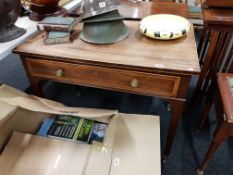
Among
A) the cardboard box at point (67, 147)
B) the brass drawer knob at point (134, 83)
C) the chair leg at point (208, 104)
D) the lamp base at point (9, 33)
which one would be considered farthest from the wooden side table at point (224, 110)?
the lamp base at point (9, 33)

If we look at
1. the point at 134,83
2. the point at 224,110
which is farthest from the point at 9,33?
the point at 224,110

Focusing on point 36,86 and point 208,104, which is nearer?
point 36,86

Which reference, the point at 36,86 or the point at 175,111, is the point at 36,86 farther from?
the point at 175,111

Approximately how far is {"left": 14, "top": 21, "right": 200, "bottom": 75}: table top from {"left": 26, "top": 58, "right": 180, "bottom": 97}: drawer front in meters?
0.04

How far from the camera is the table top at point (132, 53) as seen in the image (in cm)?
82

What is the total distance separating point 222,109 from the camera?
936mm

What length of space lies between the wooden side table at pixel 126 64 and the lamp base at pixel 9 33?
0.07 meters

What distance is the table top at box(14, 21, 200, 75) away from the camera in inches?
32.4

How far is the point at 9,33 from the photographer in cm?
98

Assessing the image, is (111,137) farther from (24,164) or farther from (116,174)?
(24,164)

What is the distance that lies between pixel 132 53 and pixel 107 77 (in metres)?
0.15

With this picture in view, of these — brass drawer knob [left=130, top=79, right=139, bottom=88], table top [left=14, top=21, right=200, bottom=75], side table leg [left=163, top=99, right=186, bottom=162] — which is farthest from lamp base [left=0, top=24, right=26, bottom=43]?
side table leg [left=163, top=99, right=186, bottom=162]

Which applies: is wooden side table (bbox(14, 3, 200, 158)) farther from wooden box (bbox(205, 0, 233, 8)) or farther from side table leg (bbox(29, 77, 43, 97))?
wooden box (bbox(205, 0, 233, 8))

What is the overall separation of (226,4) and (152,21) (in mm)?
418
